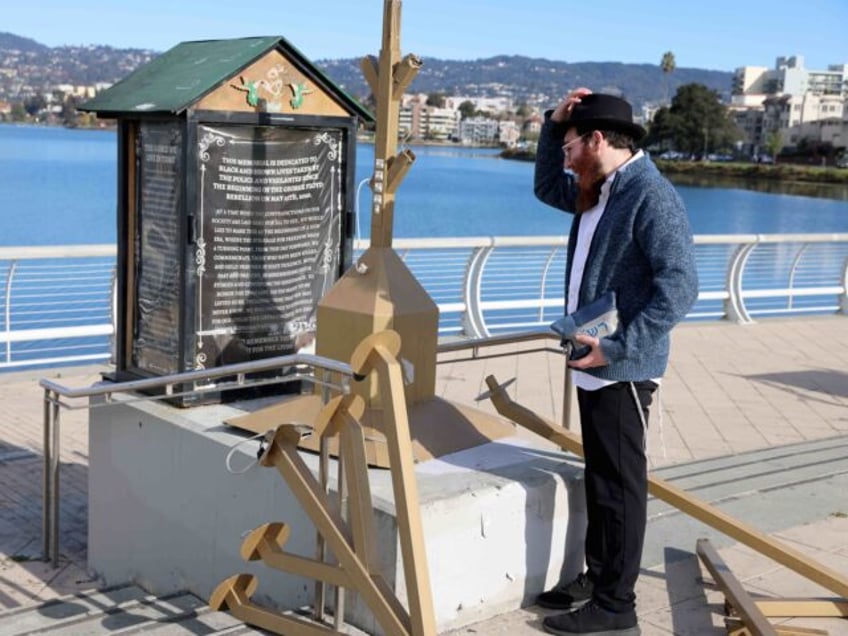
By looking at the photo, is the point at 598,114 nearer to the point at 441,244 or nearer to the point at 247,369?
the point at 247,369

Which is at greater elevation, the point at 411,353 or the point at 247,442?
the point at 411,353

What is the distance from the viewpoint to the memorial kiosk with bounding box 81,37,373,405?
5.09m

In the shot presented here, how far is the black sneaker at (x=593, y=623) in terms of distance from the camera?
150 inches

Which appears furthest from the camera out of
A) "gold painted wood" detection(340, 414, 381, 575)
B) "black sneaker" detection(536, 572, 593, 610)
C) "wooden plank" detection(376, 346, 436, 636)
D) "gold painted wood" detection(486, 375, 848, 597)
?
"black sneaker" detection(536, 572, 593, 610)

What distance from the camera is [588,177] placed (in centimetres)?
385

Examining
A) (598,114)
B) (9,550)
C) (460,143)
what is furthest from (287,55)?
(460,143)

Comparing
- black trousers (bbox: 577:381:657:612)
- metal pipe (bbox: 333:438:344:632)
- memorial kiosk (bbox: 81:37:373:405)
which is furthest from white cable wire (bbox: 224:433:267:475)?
black trousers (bbox: 577:381:657:612)

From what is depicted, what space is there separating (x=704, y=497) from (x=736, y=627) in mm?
1737

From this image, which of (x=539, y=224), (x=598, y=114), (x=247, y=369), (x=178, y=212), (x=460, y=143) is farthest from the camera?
(x=460, y=143)

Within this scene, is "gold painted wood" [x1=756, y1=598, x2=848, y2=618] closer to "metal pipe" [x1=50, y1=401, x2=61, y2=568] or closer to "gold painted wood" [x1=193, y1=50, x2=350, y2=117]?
"gold painted wood" [x1=193, y1=50, x2=350, y2=117]

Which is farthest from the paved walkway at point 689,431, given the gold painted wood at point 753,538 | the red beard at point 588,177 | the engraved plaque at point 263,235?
the red beard at point 588,177

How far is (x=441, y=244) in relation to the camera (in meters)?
10.8

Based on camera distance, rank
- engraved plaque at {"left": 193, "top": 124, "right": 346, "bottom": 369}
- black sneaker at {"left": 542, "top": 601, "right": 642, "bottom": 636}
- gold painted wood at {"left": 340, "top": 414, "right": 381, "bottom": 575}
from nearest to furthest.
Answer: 1. gold painted wood at {"left": 340, "top": 414, "right": 381, "bottom": 575}
2. black sneaker at {"left": 542, "top": 601, "right": 642, "bottom": 636}
3. engraved plaque at {"left": 193, "top": 124, "right": 346, "bottom": 369}

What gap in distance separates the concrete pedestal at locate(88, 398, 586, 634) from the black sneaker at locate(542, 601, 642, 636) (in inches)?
9.9
